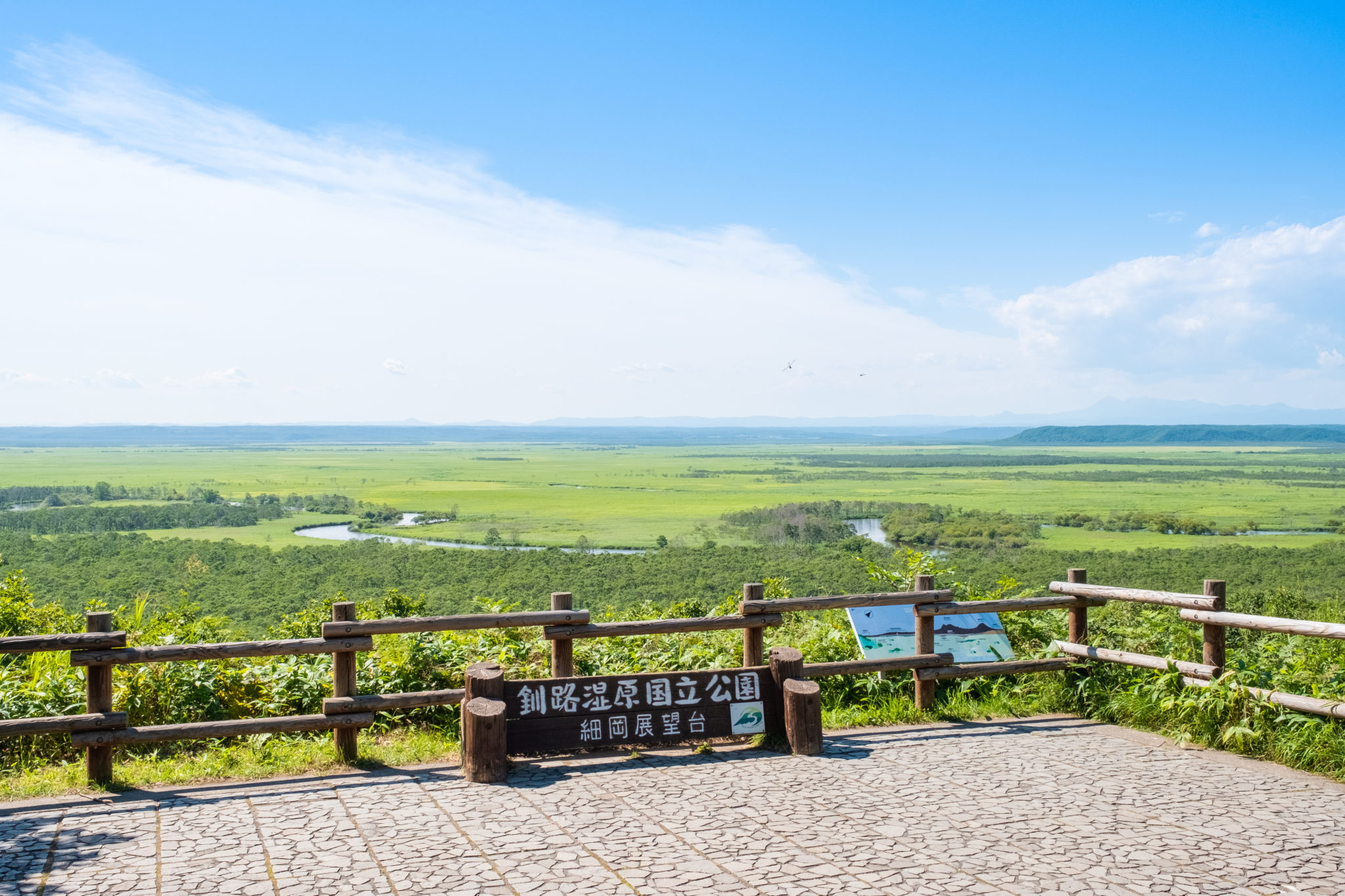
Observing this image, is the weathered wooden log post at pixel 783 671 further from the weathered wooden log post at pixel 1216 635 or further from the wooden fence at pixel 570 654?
the weathered wooden log post at pixel 1216 635

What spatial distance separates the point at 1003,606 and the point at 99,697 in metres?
6.59

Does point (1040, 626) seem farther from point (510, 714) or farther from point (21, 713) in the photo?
point (21, 713)

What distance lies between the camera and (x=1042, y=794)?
556cm

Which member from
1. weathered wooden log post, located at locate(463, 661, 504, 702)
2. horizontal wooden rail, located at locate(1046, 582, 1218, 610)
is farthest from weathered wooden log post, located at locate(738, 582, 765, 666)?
horizontal wooden rail, located at locate(1046, 582, 1218, 610)

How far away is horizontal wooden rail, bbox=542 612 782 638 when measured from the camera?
6.77 m

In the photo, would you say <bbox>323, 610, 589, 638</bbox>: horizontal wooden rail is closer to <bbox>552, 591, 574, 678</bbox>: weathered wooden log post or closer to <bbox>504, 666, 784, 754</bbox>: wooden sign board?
<bbox>552, 591, 574, 678</bbox>: weathered wooden log post

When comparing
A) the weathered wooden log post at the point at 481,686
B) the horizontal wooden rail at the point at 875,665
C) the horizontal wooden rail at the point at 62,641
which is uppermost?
the horizontal wooden rail at the point at 62,641

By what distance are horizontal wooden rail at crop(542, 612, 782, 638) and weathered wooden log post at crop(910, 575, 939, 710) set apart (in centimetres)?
133

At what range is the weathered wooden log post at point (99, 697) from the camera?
5805 millimetres

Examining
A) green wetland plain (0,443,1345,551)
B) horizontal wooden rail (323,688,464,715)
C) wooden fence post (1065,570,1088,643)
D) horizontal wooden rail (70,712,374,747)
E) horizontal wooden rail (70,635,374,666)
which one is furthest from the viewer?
green wetland plain (0,443,1345,551)

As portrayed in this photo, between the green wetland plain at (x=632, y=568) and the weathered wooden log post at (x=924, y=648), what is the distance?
0.18 metres

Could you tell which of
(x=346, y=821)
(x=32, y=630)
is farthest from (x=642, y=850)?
(x=32, y=630)

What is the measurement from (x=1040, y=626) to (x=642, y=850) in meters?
5.85

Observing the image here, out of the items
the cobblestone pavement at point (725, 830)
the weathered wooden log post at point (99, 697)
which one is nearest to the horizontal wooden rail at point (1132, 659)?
the cobblestone pavement at point (725, 830)
